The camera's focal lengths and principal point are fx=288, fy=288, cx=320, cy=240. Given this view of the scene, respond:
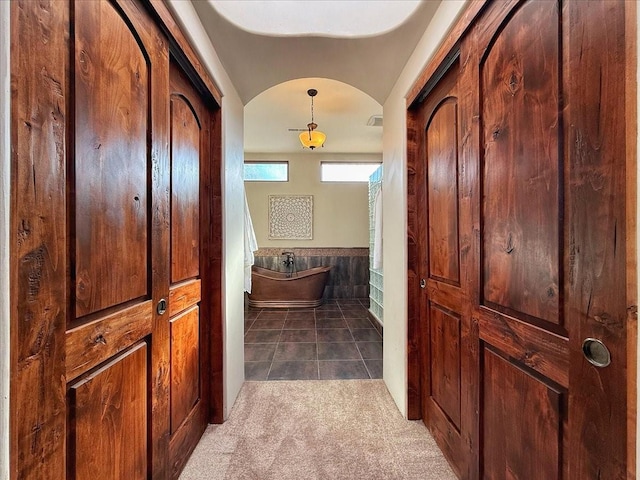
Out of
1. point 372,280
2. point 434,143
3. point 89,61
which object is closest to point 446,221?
point 434,143

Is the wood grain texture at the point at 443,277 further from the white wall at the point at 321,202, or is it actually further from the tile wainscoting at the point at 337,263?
the white wall at the point at 321,202

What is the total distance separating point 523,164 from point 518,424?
883mm

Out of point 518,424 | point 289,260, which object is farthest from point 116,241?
point 289,260

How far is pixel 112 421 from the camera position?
0.94 meters

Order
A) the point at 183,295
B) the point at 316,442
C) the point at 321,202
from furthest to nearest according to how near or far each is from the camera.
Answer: the point at 321,202 → the point at 316,442 → the point at 183,295

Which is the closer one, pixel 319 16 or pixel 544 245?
pixel 544 245

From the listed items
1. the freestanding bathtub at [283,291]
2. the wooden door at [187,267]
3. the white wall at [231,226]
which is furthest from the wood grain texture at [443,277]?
the freestanding bathtub at [283,291]

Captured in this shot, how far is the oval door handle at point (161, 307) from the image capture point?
3.92 feet

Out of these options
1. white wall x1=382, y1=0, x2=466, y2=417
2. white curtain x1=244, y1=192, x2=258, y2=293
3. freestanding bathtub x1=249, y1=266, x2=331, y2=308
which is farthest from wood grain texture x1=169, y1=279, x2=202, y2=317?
freestanding bathtub x1=249, y1=266, x2=331, y2=308

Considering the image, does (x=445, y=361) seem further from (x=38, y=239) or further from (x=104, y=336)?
(x=38, y=239)

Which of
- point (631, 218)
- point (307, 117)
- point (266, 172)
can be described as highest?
point (307, 117)

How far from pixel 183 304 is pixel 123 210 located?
70cm

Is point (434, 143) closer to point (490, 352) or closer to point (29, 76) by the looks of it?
point (490, 352)

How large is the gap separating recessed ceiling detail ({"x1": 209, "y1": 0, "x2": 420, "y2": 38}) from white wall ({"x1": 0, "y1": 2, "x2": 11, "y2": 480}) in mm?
1228
